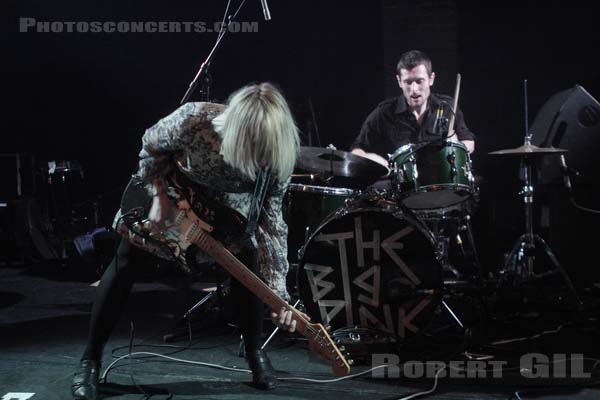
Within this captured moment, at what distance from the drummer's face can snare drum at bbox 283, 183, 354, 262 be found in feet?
4.32

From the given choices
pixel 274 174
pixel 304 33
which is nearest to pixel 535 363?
pixel 274 174

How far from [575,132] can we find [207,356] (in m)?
3.46

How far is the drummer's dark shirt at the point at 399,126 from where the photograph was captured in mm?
5047

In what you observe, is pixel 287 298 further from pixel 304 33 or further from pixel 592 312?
pixel 304 33

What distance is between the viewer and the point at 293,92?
21.3 feet

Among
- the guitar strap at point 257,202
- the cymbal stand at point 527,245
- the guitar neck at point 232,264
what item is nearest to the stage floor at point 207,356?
the cymbal stand at point 527,245

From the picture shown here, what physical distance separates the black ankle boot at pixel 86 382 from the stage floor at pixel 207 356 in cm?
11

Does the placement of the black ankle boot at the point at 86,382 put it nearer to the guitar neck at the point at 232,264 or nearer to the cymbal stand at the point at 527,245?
the guitar neck at the point at 232,264

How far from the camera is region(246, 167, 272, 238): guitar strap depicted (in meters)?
2.77

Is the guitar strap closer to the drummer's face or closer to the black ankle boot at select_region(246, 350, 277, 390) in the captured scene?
the black ankle boot at select_region(246, 350, 277, 390)

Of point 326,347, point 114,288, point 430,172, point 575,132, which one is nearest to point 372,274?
point 430,172

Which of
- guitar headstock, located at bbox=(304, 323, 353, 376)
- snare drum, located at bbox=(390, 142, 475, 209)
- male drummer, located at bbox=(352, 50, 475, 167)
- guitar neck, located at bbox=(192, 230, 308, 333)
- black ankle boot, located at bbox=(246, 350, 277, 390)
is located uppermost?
male drummer, located at bbox=(352, 50, 475, 167)

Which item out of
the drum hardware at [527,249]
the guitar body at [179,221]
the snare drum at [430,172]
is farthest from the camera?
the drum hardware at [527,249]

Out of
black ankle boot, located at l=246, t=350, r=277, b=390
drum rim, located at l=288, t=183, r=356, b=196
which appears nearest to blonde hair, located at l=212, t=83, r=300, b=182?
black ankle boot, located at l=246, t=350, r=277, b=390
